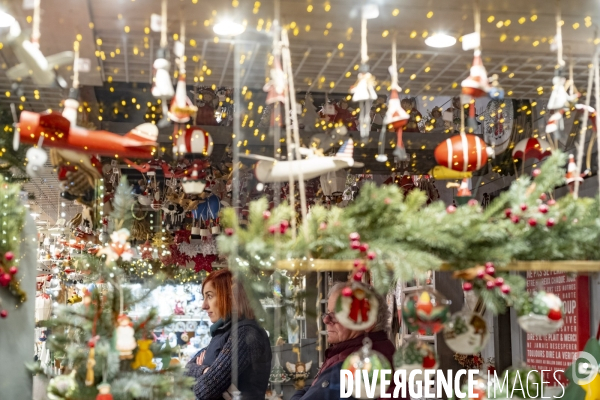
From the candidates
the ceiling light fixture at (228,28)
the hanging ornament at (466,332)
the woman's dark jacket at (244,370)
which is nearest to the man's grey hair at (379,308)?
the hanging ornament at (466,332)

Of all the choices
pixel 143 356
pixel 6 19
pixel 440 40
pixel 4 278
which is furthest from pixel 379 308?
pixel 6 19

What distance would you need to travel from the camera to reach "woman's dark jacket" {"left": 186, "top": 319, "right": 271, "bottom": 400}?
8.47ft

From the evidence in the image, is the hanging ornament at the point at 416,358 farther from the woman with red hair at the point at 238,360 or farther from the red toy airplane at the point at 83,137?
the red toy airplane at the point at 83,137

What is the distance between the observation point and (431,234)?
2.06 m

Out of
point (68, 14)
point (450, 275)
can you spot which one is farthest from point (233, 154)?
point (450, 275)

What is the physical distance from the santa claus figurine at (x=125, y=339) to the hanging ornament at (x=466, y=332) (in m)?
0.95

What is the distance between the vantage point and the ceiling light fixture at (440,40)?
99.7 inches

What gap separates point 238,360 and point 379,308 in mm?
680

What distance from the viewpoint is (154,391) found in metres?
2.06

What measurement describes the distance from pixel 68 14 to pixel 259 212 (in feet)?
2.96

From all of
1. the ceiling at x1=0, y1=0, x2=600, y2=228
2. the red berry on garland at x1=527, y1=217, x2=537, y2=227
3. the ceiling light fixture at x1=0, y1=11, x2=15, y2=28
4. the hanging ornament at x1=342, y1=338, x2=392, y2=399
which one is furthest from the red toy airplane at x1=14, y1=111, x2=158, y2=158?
the red berry on garland at x1=527, y1=217, x2=537, y2=227

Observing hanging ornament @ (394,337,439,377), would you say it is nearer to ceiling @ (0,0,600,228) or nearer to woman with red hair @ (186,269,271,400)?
woman with red hair @ (186,269,271,400)

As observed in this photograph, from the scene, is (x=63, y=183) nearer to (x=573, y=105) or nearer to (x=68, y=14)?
(x=68, y=14)

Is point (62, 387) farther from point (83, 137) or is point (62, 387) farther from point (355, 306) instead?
point (355, 306)
